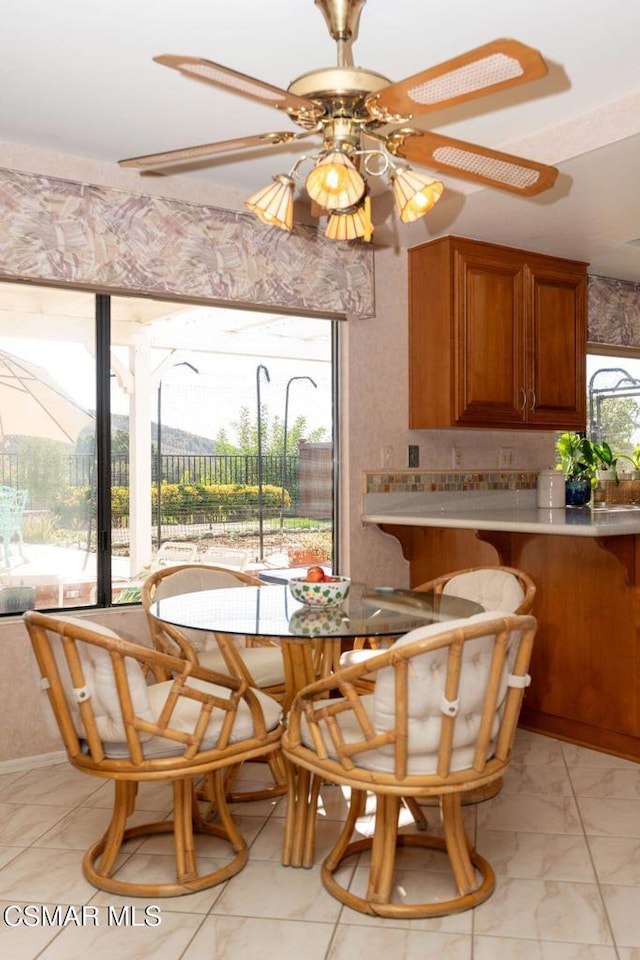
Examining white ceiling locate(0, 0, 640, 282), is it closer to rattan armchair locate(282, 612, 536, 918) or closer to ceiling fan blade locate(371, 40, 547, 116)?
ceiling fan blade locate(371, 40, 547, 116)

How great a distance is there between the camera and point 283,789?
309 cm

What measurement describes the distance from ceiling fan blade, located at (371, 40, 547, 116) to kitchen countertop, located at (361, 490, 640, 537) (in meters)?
1.85

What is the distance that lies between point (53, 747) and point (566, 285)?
3.49 meters

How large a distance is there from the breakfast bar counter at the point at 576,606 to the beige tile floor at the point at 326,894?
0.43 meters

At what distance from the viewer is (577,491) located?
4.85m

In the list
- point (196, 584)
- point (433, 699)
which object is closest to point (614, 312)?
point (196, 584)

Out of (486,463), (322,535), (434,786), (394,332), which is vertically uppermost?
(394,332)

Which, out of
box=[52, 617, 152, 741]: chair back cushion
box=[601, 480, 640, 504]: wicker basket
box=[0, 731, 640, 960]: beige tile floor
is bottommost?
box=[0, 731, 640, 960]: beige tile floor

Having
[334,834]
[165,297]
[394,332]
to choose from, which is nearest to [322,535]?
[394,332]

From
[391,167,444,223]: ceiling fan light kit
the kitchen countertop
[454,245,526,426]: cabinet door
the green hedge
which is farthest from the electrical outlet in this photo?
[391,167,444,223]: ceiling fan light kit

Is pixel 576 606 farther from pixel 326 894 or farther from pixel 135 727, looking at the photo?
pixel 135 727

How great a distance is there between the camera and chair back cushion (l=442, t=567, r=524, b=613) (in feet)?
9.82

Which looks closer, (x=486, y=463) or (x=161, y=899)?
(x=161, y=899)

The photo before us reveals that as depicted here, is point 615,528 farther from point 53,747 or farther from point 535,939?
point 53,747
